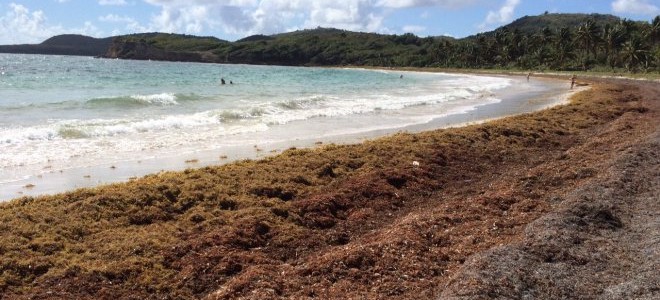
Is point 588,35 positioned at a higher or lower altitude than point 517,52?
higher

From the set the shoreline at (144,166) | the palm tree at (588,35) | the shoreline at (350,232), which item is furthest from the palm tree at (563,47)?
the shoreline at (350,232)

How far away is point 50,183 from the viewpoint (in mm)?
10445

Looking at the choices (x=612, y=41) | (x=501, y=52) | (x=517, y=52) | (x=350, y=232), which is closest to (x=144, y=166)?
(x=350, y=232)

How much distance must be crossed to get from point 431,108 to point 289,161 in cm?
1897

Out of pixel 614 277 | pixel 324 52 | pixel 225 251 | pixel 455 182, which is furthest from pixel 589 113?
pixel 324 52

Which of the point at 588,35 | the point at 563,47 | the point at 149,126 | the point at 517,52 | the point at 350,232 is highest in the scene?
the point at 588,35

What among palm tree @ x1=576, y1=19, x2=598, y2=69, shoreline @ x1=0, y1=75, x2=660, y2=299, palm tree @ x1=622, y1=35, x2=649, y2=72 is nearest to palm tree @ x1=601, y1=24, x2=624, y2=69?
palm tree @ x1=576, y1=19, x2=598, y2=69

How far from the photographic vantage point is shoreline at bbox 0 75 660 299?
6109mm

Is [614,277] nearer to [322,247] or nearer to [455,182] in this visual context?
[322,247]

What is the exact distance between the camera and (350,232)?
26.8 feet

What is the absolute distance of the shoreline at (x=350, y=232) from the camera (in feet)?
20.0

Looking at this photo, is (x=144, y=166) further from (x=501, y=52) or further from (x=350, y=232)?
(x=501, y=52)

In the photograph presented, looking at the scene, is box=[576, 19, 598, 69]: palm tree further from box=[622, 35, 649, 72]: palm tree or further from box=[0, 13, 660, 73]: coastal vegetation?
box=[622, 35, 649, 72]: palm tree

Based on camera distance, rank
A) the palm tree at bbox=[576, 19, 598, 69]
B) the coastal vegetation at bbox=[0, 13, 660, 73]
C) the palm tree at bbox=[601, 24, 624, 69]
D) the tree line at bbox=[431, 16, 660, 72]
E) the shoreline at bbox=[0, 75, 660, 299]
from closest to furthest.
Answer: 1. the shoreline at bbox=[0, 75, 660, 299]
2. the tree line at bbox=[431, 16, 660, 72]
3. the coastal vegetation at bbox=[0, 13, 660, 73]
4. the palm tree at bbox=[601, 24, 624, 69]
5. the palm tree at bbox=[576, 19, 598, 69]
